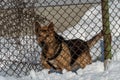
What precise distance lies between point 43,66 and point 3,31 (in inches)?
61.0

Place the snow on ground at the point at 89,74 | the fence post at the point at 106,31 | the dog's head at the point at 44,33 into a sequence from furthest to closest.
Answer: the dog's head at the point at 44,33
the fence post at the point at 106,31
the snow on ground at the point at 89,74

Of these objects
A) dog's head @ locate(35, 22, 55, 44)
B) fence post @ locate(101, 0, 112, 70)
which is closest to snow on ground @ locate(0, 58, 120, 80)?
fence post @ locate(101, 0, 112, 70)

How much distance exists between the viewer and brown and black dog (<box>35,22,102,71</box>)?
582cm

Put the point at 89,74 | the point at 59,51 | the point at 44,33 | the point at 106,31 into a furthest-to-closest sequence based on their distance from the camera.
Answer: the point at 59,51 < the point at 44,33 < the point at 106,31 < the point at 89,74

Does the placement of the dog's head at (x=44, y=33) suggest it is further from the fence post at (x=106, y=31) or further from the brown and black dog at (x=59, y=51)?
the fence post at (x=106, y=31)

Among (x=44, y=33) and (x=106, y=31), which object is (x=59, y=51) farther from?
(x=106, y=31)

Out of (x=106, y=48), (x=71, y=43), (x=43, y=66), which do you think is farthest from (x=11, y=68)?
(x=106, y=48)

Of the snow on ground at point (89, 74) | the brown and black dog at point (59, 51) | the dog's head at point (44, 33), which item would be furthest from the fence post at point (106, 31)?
the dog's head at point (44, 33)

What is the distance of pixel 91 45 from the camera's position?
21.9 ft

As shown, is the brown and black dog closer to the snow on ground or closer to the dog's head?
the dog's head

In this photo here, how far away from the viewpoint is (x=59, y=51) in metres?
6.09

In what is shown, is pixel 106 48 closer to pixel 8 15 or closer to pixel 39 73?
pixel 39 73

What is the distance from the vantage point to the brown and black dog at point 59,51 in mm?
5820

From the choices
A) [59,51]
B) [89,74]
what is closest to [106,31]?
[89,74]
